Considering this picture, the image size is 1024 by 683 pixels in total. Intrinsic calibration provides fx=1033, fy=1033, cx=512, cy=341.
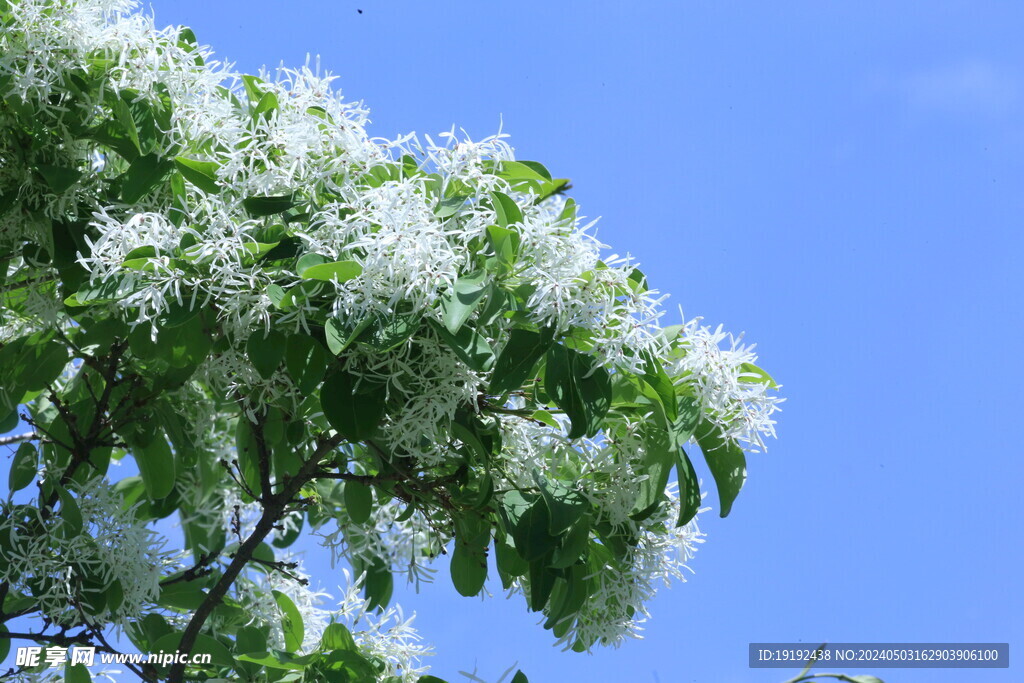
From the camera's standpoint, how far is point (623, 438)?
5.90 feet

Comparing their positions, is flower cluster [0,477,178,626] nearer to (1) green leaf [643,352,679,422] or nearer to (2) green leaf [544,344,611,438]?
(2) green leaf [544,344,611,438]

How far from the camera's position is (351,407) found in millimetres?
1688

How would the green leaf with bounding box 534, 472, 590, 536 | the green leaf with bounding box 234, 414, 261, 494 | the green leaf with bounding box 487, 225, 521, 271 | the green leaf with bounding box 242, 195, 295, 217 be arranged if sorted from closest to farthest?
1. the green leaf with bounding box 487, 225, 521, 271
2. the green leaf with bounding box 534, 472, 590, 536
3. the green leaf with bounding box 242, 195, 295, 217
4. the green leaf with bounding box 234, 414, 261, 494

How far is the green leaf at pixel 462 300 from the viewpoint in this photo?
1.42 meters

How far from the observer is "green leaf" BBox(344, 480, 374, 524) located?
223 centimetres

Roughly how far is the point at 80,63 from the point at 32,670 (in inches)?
50.5

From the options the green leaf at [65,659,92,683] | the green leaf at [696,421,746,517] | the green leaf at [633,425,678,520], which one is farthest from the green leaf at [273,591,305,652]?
the green leaf at [696,421,746,517]

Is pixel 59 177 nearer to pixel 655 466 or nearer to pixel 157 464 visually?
pixel 157 464

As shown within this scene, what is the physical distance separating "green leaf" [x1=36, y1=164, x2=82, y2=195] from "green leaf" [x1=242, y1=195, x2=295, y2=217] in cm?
41

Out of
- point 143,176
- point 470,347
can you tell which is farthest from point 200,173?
point 470,347

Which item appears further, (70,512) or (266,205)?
(70,512)

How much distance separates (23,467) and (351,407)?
39.5 inches

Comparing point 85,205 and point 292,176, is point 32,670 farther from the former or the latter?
point 292,176

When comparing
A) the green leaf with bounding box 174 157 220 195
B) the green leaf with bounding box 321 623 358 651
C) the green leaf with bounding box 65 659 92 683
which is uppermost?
the green leaf with bounding box 174 157 220 195
